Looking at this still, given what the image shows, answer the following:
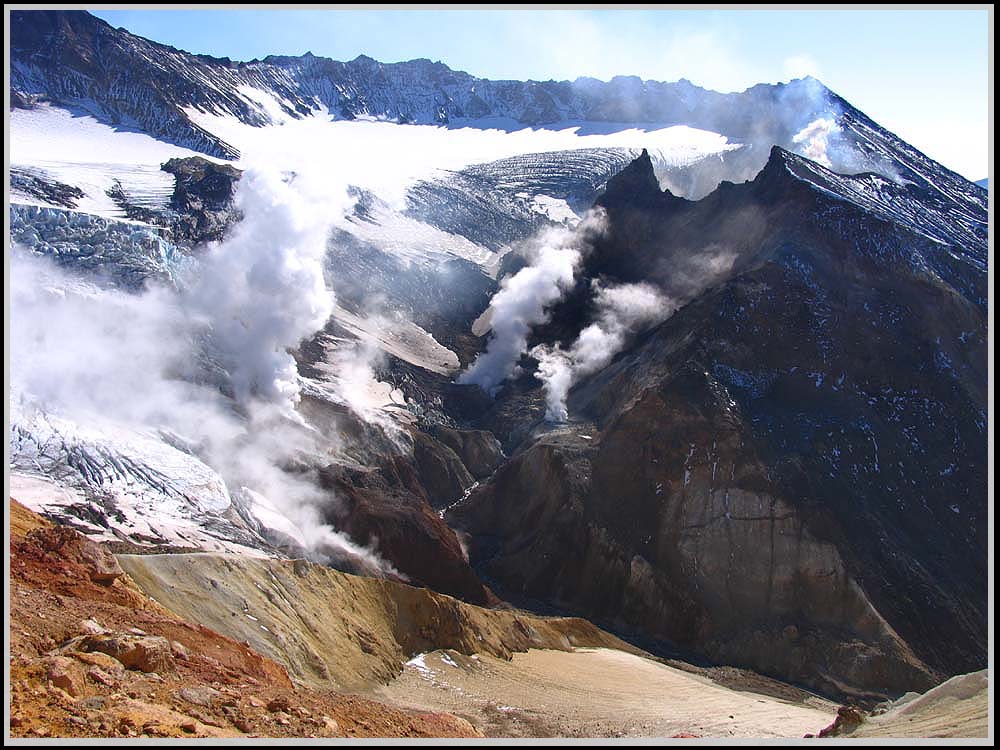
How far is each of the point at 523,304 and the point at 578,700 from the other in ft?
288

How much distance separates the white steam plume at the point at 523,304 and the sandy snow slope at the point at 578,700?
65278mm

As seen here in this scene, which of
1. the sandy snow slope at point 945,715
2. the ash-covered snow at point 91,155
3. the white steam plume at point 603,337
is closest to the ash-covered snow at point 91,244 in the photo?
the ash-covered snow at point 91,155

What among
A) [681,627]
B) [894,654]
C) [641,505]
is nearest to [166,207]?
[641,505]

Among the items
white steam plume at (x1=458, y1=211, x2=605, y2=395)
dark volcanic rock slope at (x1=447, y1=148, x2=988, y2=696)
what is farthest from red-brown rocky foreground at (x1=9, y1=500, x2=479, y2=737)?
white steam plume at (x1=458, y1=211, x2=605, y2=395)

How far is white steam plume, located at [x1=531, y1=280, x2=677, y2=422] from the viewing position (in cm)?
10425

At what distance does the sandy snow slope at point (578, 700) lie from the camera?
31344mm

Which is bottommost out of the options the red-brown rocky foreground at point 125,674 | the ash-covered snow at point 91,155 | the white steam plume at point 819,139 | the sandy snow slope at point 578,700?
the sandy snow slope at point 578,700

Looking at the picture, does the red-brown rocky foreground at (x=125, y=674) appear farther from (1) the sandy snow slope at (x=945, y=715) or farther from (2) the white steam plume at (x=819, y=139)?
(2) the white steam plume at (x=819, y=139)

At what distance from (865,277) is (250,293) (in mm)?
58318

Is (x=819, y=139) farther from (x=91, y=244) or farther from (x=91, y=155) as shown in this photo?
(x=91, y=244)

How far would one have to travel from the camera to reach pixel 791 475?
232 ft

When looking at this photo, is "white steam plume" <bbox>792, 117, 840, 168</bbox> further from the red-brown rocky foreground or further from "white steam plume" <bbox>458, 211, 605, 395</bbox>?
the red-brown rocky foreground

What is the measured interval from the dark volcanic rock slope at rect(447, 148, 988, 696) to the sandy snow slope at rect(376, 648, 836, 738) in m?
15.5

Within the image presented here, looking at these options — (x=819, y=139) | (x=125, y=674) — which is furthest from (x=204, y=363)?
(x=819, y=139)
